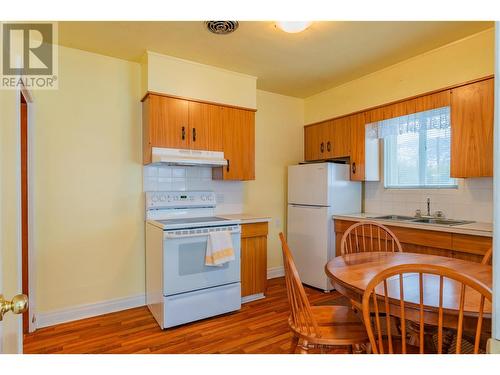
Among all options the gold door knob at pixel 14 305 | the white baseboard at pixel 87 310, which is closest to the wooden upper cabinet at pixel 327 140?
the white baseboard at pixel 87 310

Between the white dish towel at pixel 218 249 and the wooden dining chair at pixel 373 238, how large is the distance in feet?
3.26

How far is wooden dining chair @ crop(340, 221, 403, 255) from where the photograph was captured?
2311mm

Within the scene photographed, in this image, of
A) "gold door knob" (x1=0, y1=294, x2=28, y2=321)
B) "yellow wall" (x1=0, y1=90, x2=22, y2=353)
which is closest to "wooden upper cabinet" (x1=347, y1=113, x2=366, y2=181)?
"yellow wall" (x1=0, y1=90, x2=22, y2=353)

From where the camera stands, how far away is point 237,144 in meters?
3.19

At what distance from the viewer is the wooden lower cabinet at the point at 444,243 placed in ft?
7.16

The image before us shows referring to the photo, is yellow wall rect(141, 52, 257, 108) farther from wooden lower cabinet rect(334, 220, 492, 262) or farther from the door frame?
wooden lower cabinet rect(334, 220, 492, 262)

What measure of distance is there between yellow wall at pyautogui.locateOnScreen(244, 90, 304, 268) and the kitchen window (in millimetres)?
1134

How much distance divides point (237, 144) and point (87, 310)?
2.15 meters

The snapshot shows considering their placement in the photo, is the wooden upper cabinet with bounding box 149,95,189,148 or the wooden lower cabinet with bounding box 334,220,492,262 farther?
the wooden upper cabinet with bounding box 149,95,189,148

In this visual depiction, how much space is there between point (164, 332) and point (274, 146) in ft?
8.20

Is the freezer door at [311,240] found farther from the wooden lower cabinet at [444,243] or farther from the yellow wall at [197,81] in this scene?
the yellow wall at [197,81]

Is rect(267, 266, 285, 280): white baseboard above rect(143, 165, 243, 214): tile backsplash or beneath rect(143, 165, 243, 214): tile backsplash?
beneath

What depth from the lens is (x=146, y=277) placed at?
9.63 ft

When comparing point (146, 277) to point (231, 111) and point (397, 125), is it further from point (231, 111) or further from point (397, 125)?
point (397, 125)
